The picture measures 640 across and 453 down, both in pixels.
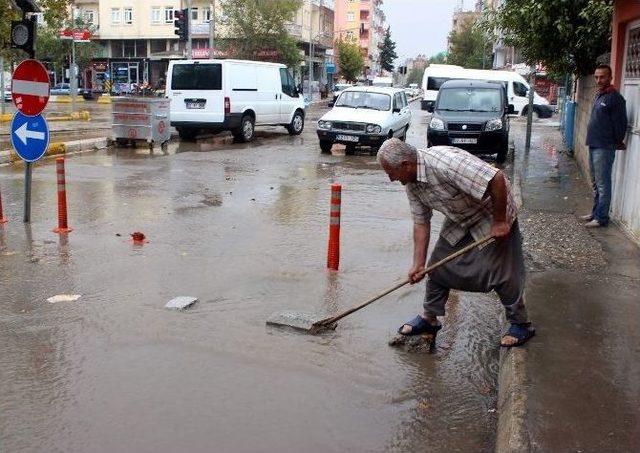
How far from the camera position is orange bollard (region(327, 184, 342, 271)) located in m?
7.04

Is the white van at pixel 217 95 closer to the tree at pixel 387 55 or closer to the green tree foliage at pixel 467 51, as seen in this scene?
the green tree foliage at pixel 467 51

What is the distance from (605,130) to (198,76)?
13.9 m

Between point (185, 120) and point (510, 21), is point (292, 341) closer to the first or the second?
point (510, 21)

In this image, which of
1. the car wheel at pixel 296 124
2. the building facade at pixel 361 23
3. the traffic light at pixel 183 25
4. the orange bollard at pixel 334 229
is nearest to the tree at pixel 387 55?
the building facade at pixel 361 23

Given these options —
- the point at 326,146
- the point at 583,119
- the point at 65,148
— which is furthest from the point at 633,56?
the point at 65,148

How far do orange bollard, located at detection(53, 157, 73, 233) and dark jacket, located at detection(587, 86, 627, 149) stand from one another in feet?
→ 20.3

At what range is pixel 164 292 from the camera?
6488 millimetres

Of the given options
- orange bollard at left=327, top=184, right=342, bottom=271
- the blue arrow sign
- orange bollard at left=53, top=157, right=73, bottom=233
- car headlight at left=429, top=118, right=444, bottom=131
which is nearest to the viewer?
orange bollard at left=327, top=184, right=342, bottom=271

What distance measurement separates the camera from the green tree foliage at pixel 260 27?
45969mm

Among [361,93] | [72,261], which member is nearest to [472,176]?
[72,261]

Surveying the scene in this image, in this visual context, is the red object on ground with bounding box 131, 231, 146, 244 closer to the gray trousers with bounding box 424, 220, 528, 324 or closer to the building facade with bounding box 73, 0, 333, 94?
Answer: the gray trousers with bounding box 424, 220, 528, 324

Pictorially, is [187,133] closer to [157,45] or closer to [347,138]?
[347,138]

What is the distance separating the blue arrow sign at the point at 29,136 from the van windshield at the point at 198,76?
38.1 ft

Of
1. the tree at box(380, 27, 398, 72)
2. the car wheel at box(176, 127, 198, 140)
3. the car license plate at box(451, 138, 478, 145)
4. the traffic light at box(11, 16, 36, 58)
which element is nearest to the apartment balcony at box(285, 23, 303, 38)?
the car wheel at box(176, 127, 198, 140)
